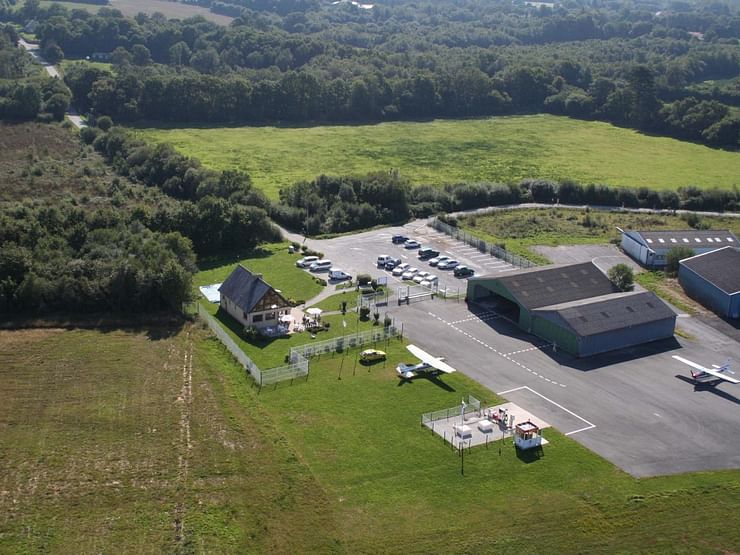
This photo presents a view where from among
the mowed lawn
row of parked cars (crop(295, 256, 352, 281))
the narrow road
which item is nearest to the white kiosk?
row of parked cars (crop(295, 256, 352, 281))

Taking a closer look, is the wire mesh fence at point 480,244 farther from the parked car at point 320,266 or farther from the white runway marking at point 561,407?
the white runway marking at point 561,407

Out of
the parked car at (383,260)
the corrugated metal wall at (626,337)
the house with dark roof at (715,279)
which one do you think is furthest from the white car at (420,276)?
the house with dark roof at (715,279)

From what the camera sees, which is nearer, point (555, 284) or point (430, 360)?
point (430, 360)

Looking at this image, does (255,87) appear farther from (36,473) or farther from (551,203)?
(36,473)

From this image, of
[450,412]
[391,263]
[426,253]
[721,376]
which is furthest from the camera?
[426,253]

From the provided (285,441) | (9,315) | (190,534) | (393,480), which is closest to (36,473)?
(190,534)

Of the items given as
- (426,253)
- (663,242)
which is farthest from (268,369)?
(663,242)

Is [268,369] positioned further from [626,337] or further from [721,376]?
[721,376]
